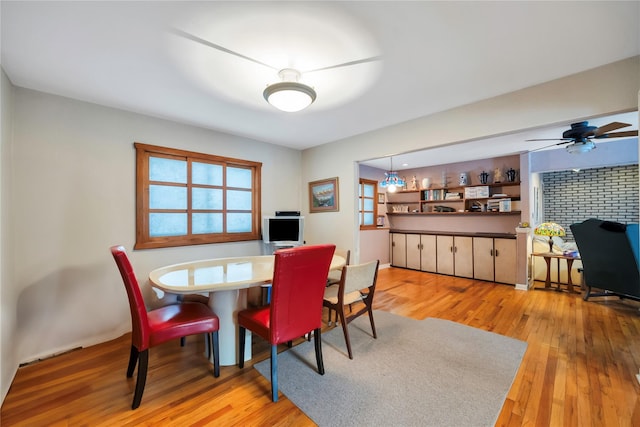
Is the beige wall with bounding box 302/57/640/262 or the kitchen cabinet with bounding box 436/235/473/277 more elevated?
the beige wall with bounding box 302/57/640/262

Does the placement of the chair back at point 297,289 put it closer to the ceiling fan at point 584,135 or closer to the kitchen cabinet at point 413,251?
the ceiling fan at point 584,135

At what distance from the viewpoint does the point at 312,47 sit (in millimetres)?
1628

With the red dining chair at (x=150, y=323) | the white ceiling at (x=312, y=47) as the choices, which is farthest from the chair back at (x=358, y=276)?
the white ceiling at (x=312, y=47)

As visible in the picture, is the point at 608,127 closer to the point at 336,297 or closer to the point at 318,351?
the point at 336,297

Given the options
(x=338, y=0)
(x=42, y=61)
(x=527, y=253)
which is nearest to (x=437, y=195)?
(x=527, y=253)

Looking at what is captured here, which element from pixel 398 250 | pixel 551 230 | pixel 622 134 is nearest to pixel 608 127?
pixel 622 134

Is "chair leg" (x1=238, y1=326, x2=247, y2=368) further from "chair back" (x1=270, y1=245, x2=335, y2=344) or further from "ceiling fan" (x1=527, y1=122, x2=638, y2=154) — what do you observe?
"ceiling fan" (x1=527, y1=122, x2=638, y2=154)

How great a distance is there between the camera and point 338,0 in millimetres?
1282

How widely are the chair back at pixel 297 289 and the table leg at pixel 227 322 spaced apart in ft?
1.94

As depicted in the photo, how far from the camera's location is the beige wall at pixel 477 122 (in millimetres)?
1826

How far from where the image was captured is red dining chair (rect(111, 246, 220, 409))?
1.60 meters

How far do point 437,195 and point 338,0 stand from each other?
4997 mm

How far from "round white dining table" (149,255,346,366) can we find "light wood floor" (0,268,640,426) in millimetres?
191

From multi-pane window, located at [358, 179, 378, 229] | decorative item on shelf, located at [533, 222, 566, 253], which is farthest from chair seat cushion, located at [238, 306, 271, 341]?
decorative item on shelf, located at [533, 222, 566, 253]
